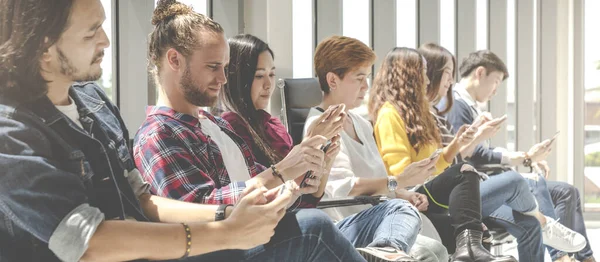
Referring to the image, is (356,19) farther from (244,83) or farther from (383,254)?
(383,254)

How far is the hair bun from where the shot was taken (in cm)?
223

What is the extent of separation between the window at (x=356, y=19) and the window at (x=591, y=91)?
370 centimetres

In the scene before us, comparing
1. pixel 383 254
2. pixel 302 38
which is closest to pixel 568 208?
pixel 302 38

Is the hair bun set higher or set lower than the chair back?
higher

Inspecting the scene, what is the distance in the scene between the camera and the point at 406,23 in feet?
21.3

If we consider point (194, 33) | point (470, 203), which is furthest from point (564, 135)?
point (194, 33)

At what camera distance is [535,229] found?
397cm

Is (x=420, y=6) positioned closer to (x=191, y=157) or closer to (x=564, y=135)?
(x=564, y=135)

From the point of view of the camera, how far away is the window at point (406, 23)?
635cm

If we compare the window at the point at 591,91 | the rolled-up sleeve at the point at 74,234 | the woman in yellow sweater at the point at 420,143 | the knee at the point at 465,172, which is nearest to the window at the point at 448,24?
the window at the point at 591,91

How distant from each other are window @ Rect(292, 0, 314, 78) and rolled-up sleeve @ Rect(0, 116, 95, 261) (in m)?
3.19

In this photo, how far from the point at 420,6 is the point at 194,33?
15.4ft

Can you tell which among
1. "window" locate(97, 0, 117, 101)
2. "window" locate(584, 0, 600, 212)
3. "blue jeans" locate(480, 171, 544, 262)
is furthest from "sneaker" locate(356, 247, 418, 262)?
"window" locate(584, 0, 600, 212)

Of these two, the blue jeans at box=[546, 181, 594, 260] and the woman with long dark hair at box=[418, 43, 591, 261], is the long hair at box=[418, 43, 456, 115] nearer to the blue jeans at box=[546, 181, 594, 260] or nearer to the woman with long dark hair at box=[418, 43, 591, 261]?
the woman with long dark hair at box=[418, 43, 591, 261]
